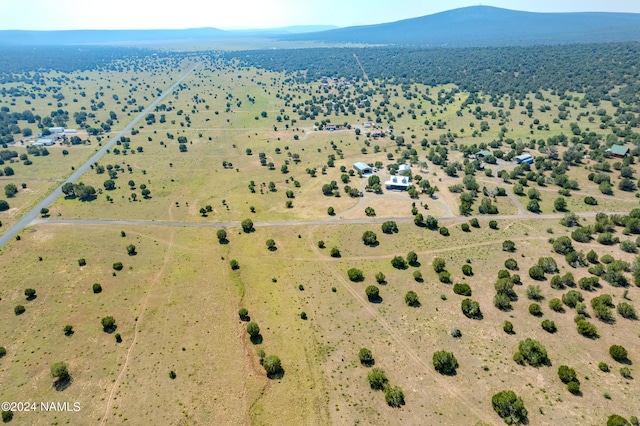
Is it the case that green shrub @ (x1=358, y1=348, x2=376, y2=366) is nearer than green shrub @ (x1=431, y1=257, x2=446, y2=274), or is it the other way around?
green shrub @ (x1=358, y1=348, x2=376, y2=366)

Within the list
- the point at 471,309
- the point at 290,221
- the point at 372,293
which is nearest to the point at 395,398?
the point at 372,293

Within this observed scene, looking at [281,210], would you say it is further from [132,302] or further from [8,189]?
[8,189]

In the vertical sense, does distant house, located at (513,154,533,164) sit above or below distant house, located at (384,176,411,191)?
above

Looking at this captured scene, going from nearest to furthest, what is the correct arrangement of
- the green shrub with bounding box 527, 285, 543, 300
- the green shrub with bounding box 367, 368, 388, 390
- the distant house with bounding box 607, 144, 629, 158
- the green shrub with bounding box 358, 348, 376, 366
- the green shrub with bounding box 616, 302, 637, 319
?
the green shrub with bounding box 367, 368, 388, 390 → the green shrub with bounding box 358, 348, 376, 366 → the green shrub with bounding box 616, 302, 637, 319 → the green shrub with bounding box 527, 285, 543, 300 → the distant house with bounding box 607, 144, 629, 158

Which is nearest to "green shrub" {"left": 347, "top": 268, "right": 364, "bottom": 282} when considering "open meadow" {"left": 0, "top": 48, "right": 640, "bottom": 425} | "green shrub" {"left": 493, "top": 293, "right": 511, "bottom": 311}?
"open meadow" {"left": 0, "top": 48, "right": 640, "bottom": 425}

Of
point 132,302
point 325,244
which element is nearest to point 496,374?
point 325,244

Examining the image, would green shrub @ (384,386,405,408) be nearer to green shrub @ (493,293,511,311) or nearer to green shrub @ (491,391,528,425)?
green shrub @ (491,391,528,425)
